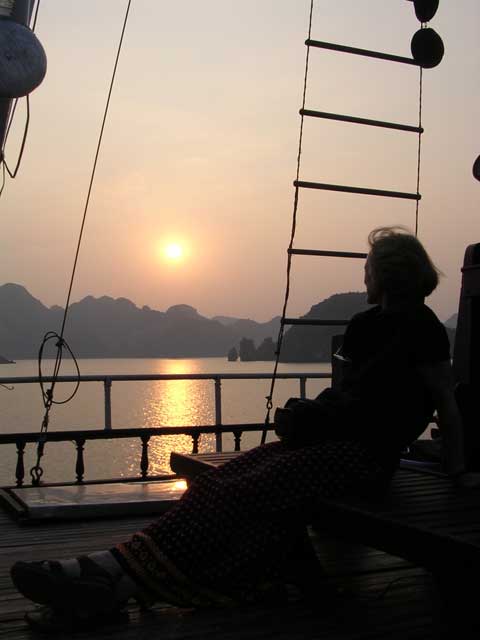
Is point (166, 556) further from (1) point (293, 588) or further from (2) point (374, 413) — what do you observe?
(2) point (374, 413)

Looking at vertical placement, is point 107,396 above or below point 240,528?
above

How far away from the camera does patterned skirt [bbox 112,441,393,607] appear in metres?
2.06

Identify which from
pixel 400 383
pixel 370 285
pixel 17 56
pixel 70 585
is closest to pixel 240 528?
pixel 70 585

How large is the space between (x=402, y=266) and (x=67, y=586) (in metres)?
1.20

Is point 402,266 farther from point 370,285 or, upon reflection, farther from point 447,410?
point 447,410

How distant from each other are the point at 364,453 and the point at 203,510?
1.44 feet

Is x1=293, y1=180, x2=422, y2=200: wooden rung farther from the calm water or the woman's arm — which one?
the woman's arm

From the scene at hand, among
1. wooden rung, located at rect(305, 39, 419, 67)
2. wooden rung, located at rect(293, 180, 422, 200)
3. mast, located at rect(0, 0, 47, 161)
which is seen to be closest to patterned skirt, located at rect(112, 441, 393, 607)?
mast, located at rect(0, 0, 47, 161)

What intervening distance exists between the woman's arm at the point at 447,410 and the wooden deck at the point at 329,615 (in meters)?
0.39

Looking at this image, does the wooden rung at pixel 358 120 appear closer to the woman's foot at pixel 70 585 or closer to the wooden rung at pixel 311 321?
the wooden rung at pixel 311 321

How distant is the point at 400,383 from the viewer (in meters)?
2.22

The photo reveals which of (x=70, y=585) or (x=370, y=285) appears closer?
(x=70, y=585)

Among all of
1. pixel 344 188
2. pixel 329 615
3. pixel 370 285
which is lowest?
pixel 329 615

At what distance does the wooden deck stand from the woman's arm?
39cm
